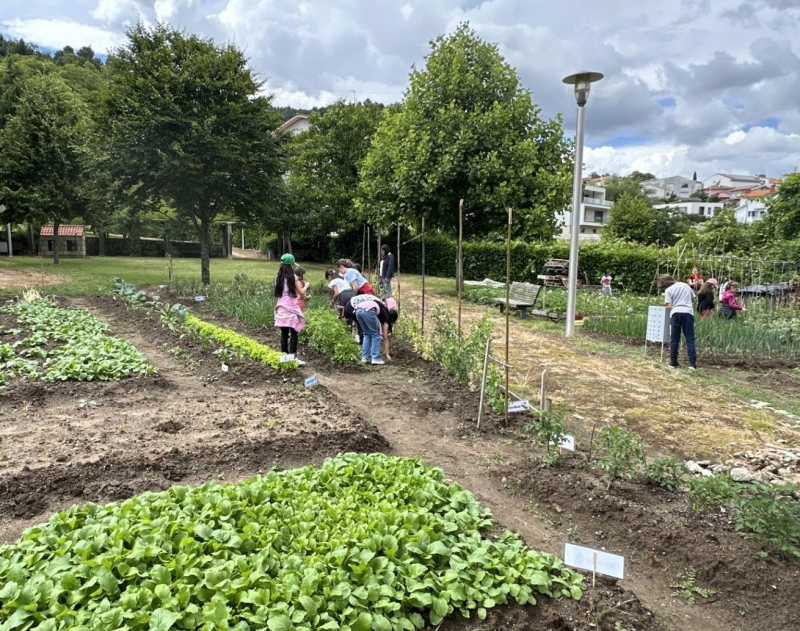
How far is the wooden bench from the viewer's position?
13734 mm

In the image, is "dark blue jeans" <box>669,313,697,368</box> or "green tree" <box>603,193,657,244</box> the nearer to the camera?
"dark blue jeans" <box>669,313,697,368</box>

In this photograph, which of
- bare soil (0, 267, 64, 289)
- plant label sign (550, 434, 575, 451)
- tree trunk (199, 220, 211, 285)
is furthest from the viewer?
tree trunk (199, 220, 211, 285)

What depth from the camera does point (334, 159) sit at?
29094 mm

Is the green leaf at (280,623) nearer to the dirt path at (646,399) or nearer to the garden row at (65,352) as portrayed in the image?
the dirt path at (646,399)

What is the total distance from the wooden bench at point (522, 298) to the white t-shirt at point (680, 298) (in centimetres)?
532

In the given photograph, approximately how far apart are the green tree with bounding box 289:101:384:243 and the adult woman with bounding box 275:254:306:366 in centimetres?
2092

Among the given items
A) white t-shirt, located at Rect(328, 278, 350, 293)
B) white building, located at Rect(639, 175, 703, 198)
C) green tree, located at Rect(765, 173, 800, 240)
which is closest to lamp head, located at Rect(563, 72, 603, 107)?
white t-shirt, located at Rect(328, 278, 350, 293)

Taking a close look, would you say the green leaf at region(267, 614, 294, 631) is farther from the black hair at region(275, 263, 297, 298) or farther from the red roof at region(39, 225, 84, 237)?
the red roof at region(39, 225, 84, 237)

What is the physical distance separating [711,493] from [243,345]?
553 cm

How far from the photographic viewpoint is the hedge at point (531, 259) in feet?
66.6

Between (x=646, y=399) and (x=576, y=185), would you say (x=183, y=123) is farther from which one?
(x=646, y=399)

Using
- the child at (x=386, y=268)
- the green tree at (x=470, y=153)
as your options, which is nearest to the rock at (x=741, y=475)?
the child at (x=386, y=268)

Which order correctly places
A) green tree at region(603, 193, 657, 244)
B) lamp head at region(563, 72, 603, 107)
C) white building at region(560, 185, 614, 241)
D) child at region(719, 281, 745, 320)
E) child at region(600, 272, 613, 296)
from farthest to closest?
1. white building at region(560, 185, 614, 241)
2. green tree at region(603, 193, 657, 244)
3. child at region(600, 272, 613, 296)
4. child at region(719, 281, 745, 320)
5. lamp head at region(563, 72, 603, 107)

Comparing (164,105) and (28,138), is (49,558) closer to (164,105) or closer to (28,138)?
(164,105)
